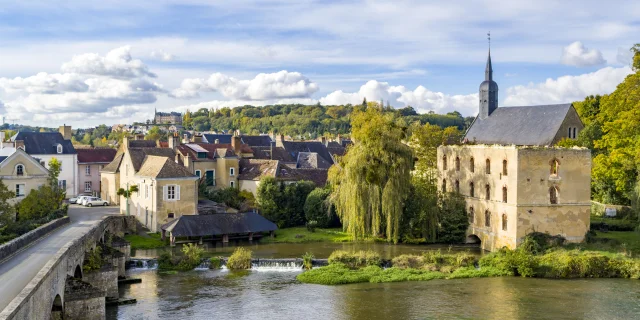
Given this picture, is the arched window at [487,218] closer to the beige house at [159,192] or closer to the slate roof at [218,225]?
the slate roof at [218,225]

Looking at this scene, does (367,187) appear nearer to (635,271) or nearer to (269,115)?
(635,271)

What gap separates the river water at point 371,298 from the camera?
25625 mm

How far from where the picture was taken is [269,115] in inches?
6732

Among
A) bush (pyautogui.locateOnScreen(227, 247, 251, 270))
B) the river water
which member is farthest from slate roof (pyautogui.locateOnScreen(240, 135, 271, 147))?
the river water

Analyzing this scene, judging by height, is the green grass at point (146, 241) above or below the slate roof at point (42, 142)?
below

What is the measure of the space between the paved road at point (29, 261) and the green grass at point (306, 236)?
1279 cm

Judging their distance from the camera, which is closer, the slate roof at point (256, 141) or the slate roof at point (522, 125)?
the slate roof at point (522, 125)

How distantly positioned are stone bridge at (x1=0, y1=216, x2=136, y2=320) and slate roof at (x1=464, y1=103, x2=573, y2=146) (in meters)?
34.0

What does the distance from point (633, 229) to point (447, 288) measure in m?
19.7

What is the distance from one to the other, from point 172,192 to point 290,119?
112122 millimetres

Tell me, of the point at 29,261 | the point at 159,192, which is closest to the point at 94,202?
the point at 159,192

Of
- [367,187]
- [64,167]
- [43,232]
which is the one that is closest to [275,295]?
[43,232]

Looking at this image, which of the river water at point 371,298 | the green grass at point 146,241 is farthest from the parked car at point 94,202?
the river water at point 371,298

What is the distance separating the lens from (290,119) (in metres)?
155
